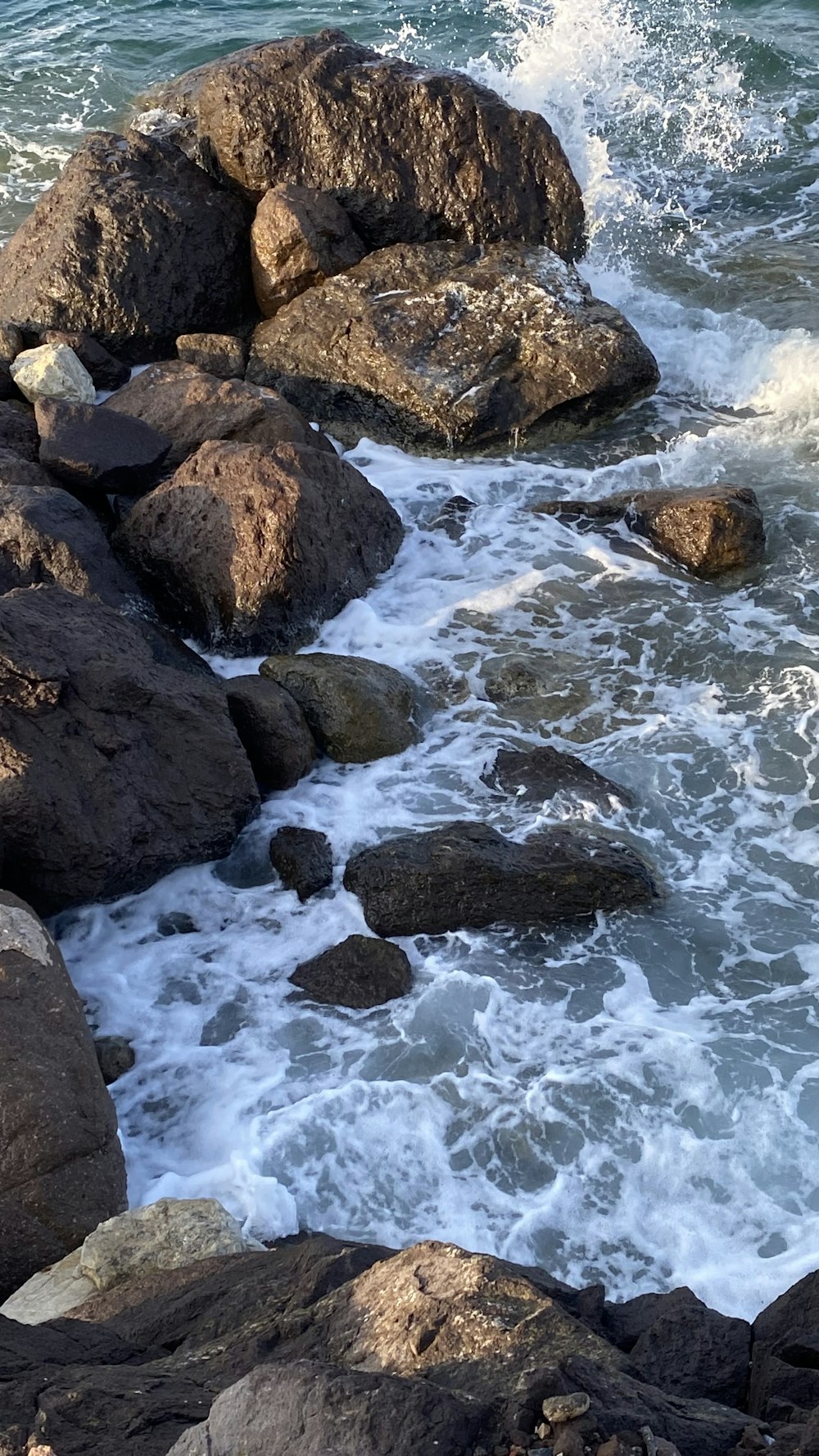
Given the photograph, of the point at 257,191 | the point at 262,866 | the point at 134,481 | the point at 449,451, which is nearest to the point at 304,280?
the point at 257,191

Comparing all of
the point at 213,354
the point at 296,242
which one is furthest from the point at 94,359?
the point at 296,242

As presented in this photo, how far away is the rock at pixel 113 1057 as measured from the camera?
565cm

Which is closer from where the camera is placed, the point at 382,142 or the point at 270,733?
the point at 270,733

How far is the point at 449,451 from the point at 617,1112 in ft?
19.3

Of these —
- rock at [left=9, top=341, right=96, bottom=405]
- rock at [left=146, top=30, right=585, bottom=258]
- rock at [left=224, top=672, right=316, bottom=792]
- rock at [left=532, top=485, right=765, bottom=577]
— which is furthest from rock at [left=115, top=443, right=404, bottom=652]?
rock at [left=146, top=30, right=585, bottom=258]

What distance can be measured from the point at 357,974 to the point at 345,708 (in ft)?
5.89

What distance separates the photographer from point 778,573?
866cm

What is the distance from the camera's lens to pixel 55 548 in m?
7.49

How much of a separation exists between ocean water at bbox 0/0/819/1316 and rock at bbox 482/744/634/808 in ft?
0.29

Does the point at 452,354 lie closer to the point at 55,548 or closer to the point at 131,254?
the point at 131,254

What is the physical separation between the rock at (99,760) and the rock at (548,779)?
1374 millimetres

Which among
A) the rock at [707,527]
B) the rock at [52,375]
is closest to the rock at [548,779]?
the rock at [707,527]

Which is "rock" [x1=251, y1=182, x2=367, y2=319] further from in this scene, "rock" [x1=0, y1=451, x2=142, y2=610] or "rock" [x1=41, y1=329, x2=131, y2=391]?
"rock" [x1=0, y1=451, x2=142, y2=610]

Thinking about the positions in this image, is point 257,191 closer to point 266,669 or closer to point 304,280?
point 304,280
